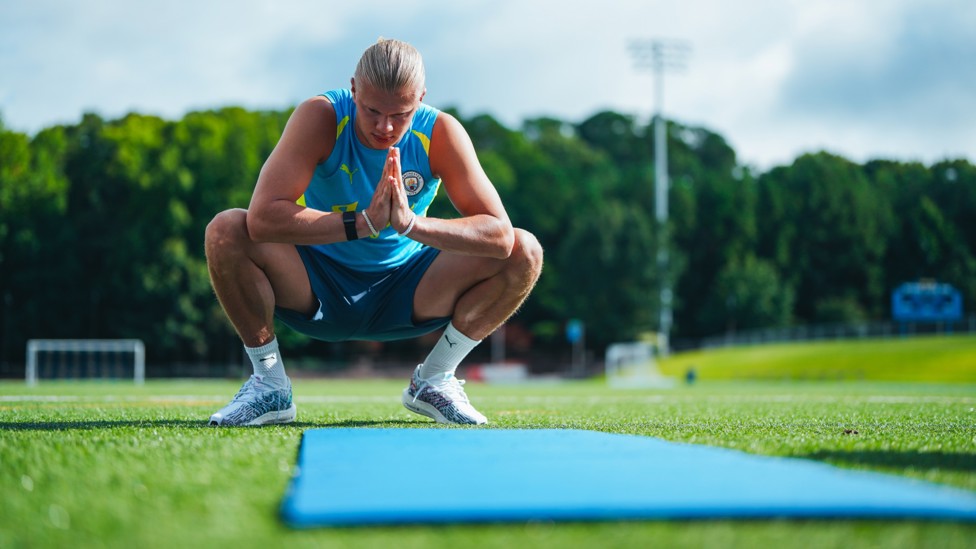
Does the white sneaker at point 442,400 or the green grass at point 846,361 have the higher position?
the white sneaker at point 442,400

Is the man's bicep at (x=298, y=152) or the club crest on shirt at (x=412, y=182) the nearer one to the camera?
the man's bicep at (x=298, y=152)

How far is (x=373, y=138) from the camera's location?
398cm

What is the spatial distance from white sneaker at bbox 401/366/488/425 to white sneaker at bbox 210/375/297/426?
23.6 inches

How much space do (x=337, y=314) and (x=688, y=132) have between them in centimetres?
6484

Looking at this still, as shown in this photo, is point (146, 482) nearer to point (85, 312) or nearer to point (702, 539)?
point (702, 539)

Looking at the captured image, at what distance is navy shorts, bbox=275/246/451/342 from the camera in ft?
14.4

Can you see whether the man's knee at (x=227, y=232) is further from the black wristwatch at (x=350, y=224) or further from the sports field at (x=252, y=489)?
the sports field at (x=252, y=489)

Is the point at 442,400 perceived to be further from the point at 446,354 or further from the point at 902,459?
the point at 902,459

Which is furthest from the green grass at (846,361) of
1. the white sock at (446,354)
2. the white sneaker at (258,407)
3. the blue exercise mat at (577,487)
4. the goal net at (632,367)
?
Result: the blue exercise mat at (577,487)

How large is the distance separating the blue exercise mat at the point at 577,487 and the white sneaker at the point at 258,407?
1418mm

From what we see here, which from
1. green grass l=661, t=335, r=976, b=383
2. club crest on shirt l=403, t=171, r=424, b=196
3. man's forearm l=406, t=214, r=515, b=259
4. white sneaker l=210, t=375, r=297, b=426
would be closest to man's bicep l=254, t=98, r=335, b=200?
club crest on shirt l=403, t=171, r=424, b=196

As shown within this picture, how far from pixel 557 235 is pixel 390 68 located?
52.4 metres

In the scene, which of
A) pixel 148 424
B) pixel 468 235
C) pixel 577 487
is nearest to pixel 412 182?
pixel 468 235

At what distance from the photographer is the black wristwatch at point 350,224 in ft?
12.6
